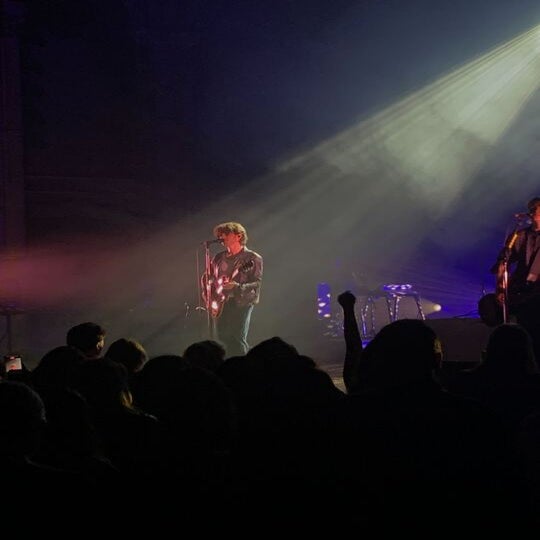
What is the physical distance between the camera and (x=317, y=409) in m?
2.57

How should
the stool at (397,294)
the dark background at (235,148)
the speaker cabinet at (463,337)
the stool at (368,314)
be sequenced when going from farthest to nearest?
the stool at (368,314)
the stool at (397,294)
the dark background at (235,148)
the speaker cabinet at (463,337)

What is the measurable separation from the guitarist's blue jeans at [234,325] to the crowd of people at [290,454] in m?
5.53

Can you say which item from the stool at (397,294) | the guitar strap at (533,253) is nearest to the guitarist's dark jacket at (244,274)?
the guitar strap at (533,253)

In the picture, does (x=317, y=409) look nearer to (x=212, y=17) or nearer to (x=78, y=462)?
(x=78, y=462)

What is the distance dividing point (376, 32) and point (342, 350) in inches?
241

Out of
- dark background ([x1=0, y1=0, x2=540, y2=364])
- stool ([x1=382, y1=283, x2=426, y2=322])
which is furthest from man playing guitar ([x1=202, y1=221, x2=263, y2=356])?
stool ([x1=382, y1=283, x2=426, y2=322])

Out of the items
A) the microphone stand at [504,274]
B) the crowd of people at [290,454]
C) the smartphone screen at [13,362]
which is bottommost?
the crowd of people at [290,454]

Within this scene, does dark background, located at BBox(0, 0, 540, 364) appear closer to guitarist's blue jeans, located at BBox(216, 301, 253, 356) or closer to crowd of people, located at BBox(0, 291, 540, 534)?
guitarist's blue jeans, located at BBox(216, 301, 253, 356)

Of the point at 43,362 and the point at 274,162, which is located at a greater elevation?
the point at 274,162

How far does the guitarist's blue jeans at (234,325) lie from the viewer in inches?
340

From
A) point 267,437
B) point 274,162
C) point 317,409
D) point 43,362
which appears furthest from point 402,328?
point 274,162

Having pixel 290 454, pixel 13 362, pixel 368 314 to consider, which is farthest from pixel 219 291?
pixel 368 314

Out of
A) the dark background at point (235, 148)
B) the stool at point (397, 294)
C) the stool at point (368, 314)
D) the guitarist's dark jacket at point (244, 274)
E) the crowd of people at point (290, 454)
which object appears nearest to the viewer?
the crowd of people at point (290, 454)

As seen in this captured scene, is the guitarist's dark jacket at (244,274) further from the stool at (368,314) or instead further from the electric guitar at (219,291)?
the stool at (368,314)
